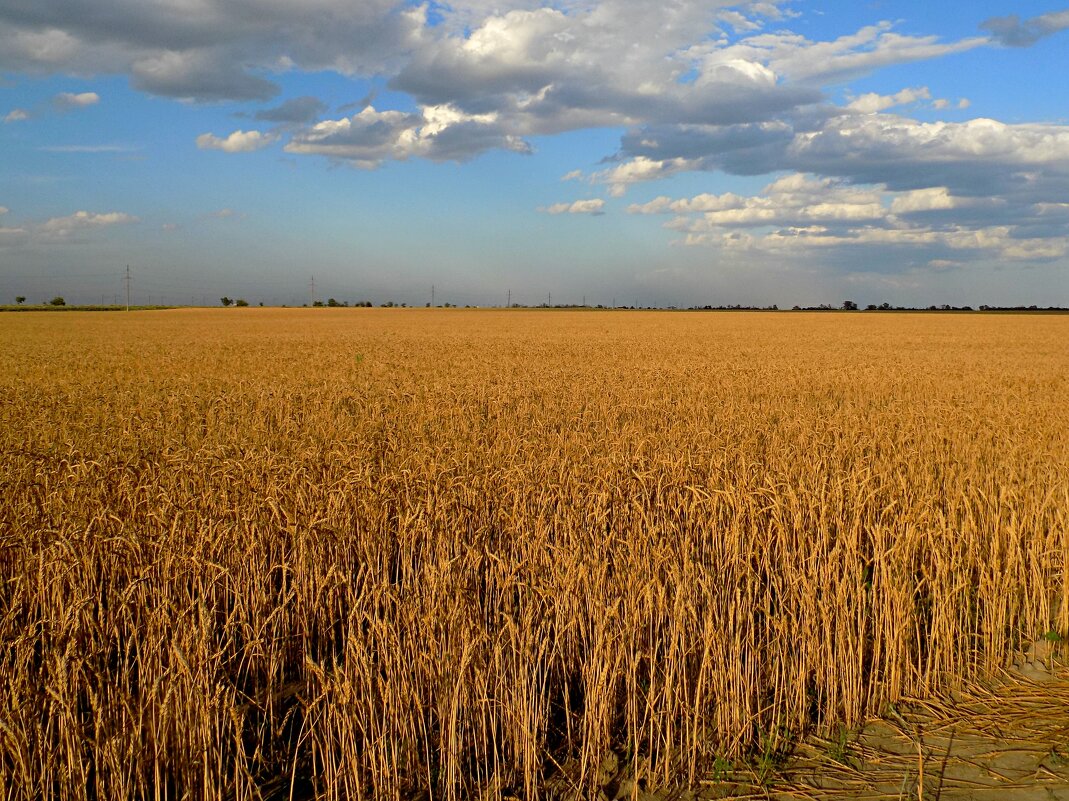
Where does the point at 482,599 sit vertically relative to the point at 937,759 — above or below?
above

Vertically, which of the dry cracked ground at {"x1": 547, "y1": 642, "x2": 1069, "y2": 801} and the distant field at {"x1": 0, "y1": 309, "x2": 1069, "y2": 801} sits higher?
the distant field at {"x1": 0, "y1": 309, "x2": 1069, "y2": 801}

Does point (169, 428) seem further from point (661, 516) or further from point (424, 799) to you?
point (424, 799)

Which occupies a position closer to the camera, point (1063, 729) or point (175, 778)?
point (175, 778)

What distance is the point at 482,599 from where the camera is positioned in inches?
201

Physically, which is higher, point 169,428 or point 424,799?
point 169,428

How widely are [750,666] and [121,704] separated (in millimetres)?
3015

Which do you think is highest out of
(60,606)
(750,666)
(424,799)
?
(60,606)

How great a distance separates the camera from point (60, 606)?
411 cm

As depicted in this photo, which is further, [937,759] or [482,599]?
[482,599]

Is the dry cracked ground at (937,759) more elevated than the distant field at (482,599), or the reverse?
the distant field at (482,599)

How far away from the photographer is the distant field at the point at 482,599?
11.0 ft

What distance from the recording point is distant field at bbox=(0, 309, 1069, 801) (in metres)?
3.37

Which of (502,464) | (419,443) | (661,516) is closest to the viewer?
(661,516)

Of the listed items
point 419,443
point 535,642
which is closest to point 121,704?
point 535,642
